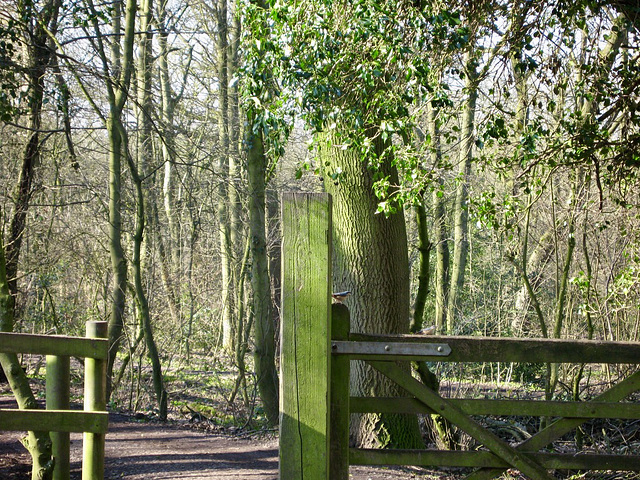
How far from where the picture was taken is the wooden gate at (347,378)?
122 inches

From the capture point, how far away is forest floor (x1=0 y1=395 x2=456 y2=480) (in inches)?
265

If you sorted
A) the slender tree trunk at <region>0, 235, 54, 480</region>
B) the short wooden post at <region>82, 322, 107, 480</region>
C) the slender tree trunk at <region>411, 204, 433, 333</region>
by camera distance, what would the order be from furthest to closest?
the slender tree trunk at <region>411, 204, 433, 333</region> < the slender tree trunk at <region>0, 235, 54, 480</region> < the short wooden post at <region>82, 322, 107, 480</region>

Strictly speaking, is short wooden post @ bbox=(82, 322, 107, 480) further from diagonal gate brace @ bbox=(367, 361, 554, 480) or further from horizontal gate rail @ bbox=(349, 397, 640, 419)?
diagonal gate brace @ bbox=(367, 361, 554, 480)

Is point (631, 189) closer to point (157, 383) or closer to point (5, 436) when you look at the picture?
point (157, 383)

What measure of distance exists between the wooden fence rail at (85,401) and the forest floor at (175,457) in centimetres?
239

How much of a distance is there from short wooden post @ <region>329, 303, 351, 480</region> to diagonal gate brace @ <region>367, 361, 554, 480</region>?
7.4 inches

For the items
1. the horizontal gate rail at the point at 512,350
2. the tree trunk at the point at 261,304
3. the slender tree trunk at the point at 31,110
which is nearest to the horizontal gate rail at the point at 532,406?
the horizontal gate rail at the point at 512,350

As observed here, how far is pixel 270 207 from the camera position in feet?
55.3

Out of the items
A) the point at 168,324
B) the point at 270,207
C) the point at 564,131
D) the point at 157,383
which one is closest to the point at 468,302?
the point at 270,207

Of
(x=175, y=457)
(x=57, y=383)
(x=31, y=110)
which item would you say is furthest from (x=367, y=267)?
(x=31, y=110)

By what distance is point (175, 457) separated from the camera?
24.5ft

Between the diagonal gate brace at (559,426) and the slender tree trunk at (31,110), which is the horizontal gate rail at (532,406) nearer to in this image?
the diagonal gate brace at (559,426)

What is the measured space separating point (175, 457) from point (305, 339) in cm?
503

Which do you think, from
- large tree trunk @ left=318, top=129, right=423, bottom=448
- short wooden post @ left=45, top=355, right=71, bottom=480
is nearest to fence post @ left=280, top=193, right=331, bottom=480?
short wooden post @ left=45, top=355, right=71, bottom=480
